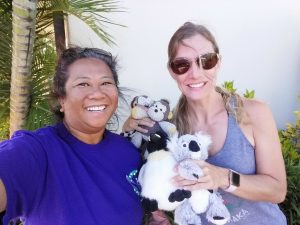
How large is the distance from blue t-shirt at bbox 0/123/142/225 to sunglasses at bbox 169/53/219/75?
616 millimetres

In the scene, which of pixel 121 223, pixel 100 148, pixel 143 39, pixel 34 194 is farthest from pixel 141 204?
pixel 143 39

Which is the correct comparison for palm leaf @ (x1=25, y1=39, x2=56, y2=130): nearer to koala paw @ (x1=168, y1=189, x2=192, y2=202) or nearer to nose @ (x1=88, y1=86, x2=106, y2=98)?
nose @ (x1=88, y1=86, x2=106, y2=98)

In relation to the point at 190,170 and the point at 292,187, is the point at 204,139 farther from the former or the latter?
the point at 292,187

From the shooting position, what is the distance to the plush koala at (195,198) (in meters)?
1.69

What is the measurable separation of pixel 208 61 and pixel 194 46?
0.11 meters

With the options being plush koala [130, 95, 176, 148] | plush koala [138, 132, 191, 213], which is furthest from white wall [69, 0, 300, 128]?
plush koala [138, 132, 191, 213]

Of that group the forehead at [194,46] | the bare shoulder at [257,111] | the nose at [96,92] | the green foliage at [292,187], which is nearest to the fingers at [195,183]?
the bare shoulder at [257,111]

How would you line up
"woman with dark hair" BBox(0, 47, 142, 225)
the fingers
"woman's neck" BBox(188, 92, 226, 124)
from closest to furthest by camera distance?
"woman with dark hair" BBox(0, 47, 142, 225), the fingers, "woman's neck" BBox(188, 92, 226, 124)

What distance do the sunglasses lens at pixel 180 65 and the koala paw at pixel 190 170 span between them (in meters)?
0.51

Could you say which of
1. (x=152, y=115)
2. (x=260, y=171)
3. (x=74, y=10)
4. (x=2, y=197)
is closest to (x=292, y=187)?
(x=260, y=171)

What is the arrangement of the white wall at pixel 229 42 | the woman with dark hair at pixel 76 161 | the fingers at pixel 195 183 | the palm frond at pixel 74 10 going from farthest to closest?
the white wall at pixel 229 42
the palm frond at pixel 74 10
the fingers at pixel 195 183
the woman with dark hair at pixel 76 161

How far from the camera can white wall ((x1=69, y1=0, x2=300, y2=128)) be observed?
424 cm

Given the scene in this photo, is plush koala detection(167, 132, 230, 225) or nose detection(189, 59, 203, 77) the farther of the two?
nose detection(189, 59, 203, 77)

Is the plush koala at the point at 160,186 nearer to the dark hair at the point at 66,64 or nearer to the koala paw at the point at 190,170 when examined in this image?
the koala paw at the point at 190,170
